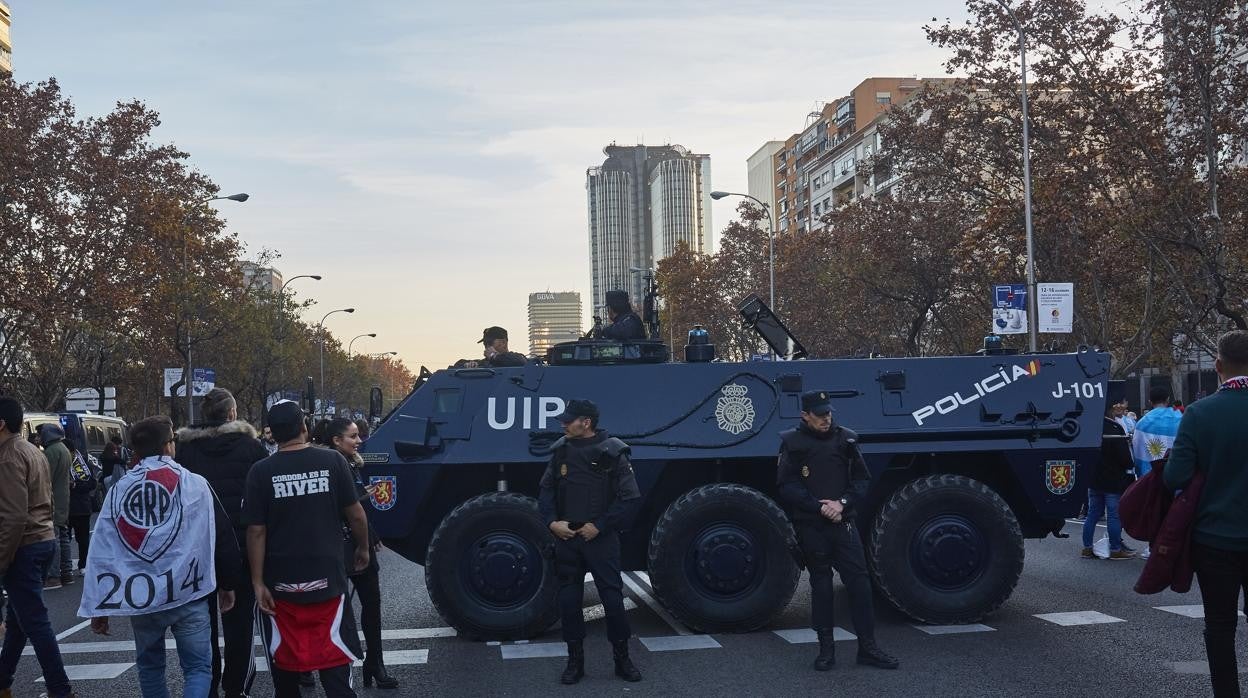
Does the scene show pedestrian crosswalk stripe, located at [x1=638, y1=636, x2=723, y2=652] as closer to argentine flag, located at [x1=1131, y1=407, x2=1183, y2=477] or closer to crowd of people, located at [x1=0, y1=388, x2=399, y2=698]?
crowd of people, located at [x1=0, y1=388, x2=399, y2=698]

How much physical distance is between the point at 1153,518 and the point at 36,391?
43.1m

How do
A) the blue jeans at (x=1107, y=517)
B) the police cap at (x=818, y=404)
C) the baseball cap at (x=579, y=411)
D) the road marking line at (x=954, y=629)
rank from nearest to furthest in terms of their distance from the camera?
the baseball cap at (x=579, y=411) < the police cap at (x=818, y=404) < the road marking line at (x=954, y=629) < the blue jeans at (x=1107, y=517)

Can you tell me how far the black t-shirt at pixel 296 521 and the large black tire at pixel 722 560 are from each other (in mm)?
3760

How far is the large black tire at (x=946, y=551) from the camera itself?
9.48 metres

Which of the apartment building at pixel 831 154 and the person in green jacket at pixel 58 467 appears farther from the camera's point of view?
the apartment building at pixel 831 154

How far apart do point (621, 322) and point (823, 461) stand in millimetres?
2713

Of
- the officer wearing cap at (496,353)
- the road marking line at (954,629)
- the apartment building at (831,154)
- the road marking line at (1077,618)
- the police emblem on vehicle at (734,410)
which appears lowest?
the road marking line at (954,629)

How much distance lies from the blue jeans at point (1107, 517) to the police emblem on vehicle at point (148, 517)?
10.1m

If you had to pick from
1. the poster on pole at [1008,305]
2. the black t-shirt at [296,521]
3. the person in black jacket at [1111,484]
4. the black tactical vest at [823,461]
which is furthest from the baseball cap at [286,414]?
the poster on pole at [1008,305]

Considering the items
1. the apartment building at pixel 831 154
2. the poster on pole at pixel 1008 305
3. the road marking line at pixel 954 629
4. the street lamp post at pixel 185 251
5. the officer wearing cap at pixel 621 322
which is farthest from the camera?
the apartment building at pixel 831 154

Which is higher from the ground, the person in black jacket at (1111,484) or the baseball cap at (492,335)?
the baseball cap at (492,335)

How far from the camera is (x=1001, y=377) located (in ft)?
32.9

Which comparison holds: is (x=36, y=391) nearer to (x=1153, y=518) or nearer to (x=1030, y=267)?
(x=1030, y=267)

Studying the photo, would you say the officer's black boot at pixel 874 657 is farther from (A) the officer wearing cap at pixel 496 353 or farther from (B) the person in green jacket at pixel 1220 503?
(A) the officer wearing cap at pixel 496 353
